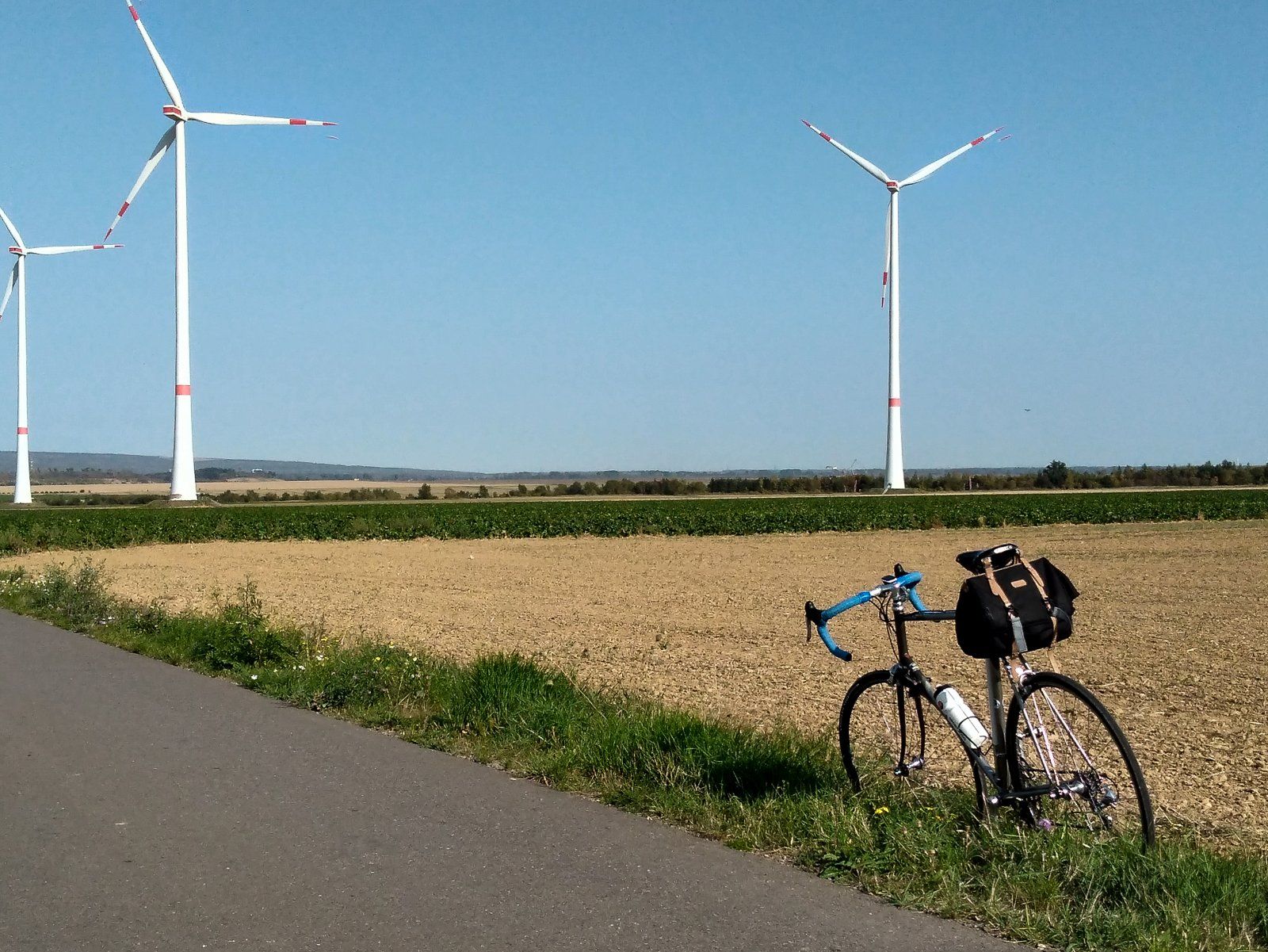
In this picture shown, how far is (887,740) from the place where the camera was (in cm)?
669

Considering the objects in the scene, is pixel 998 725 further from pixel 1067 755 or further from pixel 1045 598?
pixel 1045 598

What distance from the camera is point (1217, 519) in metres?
51.2

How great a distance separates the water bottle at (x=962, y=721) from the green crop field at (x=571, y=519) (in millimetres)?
38288

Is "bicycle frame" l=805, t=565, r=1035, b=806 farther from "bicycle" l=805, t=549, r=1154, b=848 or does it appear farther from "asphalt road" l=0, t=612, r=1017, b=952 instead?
"asphalt road" l=0, t=612, r=1017, b=952

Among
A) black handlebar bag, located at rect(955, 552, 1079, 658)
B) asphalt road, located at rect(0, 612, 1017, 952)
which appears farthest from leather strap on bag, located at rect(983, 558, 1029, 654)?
asphalt road, located at rect(0, 612, 1017, 952)

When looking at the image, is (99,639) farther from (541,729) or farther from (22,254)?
(22,254)

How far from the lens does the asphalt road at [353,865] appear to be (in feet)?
14.8

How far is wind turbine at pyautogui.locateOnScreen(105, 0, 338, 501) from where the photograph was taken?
47312mm

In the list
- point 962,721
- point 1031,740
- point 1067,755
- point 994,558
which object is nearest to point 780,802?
point 962,721

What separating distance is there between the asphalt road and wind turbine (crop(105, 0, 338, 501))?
39.4 meters

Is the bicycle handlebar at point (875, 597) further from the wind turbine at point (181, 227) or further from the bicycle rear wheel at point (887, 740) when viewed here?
the wind turbine at point (181, 227)

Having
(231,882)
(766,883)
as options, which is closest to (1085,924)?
(766,883)

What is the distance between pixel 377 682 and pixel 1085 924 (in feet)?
20.8

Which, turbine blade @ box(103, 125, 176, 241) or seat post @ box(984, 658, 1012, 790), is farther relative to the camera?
turbine blade @ box(103, 125, 176, 241)
